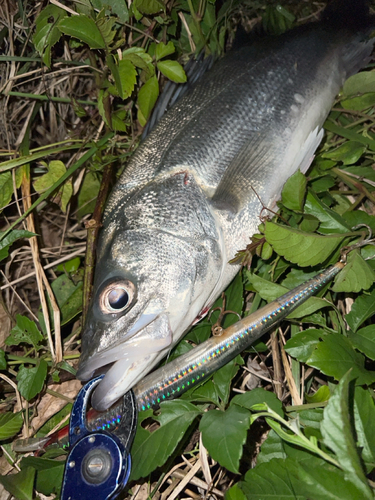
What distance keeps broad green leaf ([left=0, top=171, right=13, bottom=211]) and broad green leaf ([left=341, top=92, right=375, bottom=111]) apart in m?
1.98

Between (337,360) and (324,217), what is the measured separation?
0.66 m

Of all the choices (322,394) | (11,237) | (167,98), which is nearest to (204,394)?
(322,394)

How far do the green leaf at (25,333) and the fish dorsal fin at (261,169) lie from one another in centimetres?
117

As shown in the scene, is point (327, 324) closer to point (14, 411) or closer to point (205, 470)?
point (205, 470)

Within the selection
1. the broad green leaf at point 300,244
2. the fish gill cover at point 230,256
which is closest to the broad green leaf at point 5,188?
the fish gill cover at point 230,256

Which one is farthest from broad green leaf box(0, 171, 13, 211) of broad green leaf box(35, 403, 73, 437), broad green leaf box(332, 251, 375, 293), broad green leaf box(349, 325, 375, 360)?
broad green leaf box(349, 325, 375, 360)

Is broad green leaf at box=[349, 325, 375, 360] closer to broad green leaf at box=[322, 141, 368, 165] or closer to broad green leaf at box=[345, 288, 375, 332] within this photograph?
broad green leaf at box=[345, 288, 375, 332]

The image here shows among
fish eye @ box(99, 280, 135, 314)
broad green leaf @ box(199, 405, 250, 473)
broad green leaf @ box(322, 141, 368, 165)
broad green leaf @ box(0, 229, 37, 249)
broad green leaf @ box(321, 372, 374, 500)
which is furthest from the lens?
broad green leaf @ box(0, 229, 37, 249)

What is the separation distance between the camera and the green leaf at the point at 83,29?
2.09 m

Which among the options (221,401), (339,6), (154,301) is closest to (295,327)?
(221,401)

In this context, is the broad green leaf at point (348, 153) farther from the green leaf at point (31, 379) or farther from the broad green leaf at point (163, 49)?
the green leaf at point (31, 379)

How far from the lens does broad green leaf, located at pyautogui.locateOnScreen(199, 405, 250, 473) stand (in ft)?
4.99

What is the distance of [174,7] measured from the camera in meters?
2.46

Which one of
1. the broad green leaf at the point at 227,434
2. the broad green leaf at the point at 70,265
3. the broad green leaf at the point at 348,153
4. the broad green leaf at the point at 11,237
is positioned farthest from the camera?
the broad green leaf at the point at 70,265
